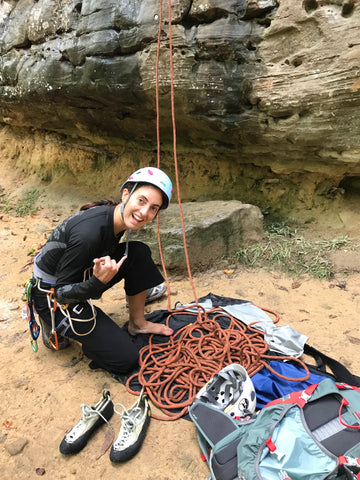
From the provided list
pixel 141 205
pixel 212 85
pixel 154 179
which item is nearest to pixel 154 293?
pixel 141 205

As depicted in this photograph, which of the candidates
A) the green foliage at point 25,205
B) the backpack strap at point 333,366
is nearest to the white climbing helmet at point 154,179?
the backpack strap at point 333,366

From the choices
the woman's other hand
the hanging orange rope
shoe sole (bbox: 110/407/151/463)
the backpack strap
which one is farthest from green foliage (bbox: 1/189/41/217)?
the backpack strap

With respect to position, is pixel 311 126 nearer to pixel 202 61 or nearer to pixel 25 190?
pixel 202 61

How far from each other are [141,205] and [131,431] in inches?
54.8

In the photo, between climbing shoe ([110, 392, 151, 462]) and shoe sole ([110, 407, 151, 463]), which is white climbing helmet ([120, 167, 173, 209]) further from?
shoe sole ([110, 407, 151, 463])

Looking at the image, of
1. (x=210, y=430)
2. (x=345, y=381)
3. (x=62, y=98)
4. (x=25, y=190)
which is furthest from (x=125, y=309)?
(x=25, y=190)

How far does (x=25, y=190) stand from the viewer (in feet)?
23.0

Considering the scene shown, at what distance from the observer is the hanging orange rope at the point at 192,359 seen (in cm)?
219

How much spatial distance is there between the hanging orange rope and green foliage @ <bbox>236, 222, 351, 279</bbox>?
119 centimetres

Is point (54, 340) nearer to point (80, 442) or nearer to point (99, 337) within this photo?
point (99, 337)

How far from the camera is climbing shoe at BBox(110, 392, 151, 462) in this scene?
1.80 meters

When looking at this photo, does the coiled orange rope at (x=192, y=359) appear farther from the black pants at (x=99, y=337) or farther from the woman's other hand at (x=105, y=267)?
the woman's other hand at (x=105, y=267)

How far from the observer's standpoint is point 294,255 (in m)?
3.82

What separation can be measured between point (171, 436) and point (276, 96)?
356 centimetres
